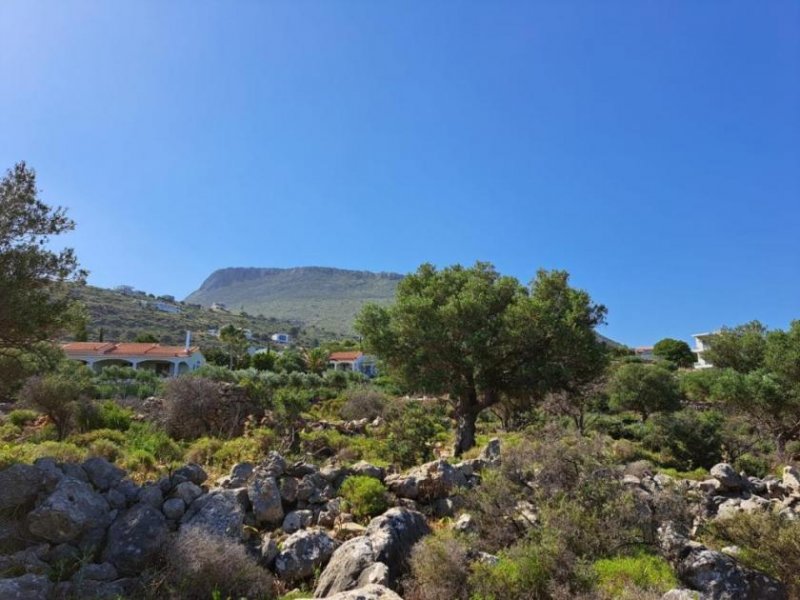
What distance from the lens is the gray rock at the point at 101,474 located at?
8.32 m

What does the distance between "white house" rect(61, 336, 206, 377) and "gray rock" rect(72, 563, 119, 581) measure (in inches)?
1864

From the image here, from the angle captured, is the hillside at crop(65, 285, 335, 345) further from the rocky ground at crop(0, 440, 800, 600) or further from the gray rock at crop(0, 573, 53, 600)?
the gray rock at crop(0, 573, 53, 600)

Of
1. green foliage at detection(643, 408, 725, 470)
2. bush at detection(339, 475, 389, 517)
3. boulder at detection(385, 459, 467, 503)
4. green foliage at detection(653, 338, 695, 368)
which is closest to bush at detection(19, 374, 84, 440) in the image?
bush at detection(339, 475, 389, 517)

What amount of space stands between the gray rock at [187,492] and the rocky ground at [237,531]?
0.05 ft

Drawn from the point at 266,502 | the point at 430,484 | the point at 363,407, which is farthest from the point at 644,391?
the point at 266,502

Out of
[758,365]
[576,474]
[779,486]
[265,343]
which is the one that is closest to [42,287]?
[576,474]

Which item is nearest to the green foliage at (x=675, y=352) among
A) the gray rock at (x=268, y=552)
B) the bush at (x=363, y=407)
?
the bush at (x=363, y=407)

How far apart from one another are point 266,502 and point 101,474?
9.28ft

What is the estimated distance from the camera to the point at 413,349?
58.0ft

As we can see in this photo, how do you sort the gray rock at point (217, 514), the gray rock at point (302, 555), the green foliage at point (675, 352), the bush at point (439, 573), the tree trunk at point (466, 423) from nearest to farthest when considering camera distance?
the bush at point (439, 573)
the gray rock at point (302, 555)
the gray rock at point (217, 514)
the tree trunk at point (466, 423)
the green foliage at point (675, 352)

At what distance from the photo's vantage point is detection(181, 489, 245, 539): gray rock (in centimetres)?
768

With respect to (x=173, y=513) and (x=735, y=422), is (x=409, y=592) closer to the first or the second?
(x=173, y=513)

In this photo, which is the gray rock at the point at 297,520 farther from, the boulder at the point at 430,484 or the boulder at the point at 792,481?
the boulder at the point at 792,481

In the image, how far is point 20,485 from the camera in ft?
24.4
